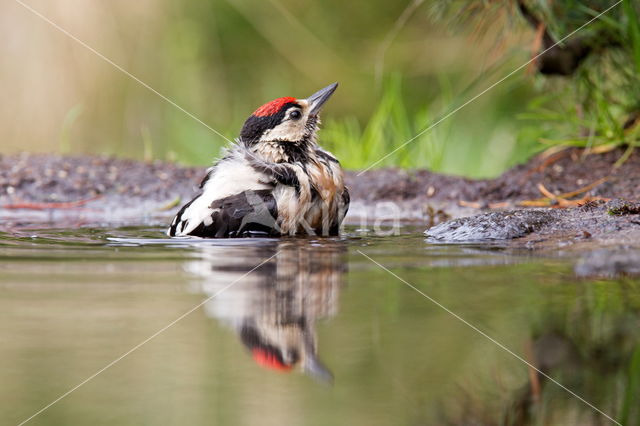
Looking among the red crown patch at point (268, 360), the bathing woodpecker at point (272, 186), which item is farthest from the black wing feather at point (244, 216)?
the red crown patch at point (268, 360)

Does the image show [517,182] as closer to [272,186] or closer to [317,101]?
[317,101]

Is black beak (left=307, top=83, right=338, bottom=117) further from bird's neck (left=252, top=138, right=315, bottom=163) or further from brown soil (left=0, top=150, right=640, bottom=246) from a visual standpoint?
brown soil (left=0, top=150, right=640, bottom=246)

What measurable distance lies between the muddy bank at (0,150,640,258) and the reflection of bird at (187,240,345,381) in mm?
963

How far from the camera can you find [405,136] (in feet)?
23.6

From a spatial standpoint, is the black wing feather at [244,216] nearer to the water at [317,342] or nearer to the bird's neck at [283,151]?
the bird's neck at [283,151]

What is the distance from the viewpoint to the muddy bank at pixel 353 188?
5.38 m

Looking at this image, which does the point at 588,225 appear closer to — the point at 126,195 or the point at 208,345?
the point at 208,345

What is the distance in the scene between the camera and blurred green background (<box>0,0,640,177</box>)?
775cm

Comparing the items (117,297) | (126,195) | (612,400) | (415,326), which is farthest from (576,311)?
(126,195)

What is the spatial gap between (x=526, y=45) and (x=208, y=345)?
368 cm

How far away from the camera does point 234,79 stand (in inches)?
377

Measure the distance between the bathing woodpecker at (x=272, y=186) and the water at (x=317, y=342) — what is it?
0.66 meters

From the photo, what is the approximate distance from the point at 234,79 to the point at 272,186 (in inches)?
221

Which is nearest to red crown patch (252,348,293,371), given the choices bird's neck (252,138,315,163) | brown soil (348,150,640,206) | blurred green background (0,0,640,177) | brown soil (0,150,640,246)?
bird's neck (252,138,315,163)
